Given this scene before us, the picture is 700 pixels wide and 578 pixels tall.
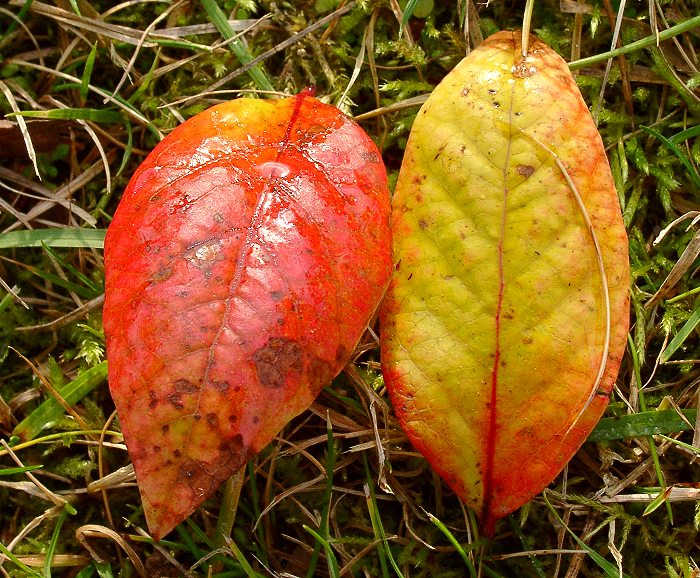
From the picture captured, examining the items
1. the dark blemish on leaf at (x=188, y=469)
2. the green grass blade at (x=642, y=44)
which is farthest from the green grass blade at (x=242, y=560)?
the green grass blade at (x=642, y=44)

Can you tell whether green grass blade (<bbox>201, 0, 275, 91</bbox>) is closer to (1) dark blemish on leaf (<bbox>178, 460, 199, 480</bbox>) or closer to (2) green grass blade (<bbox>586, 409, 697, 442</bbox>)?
(1) dark blemish on leaf (<bbox>178, 460, 199, 480</bbox>)

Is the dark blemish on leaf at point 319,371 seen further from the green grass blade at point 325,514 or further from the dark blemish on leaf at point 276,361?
the green grass blade at point 325,514

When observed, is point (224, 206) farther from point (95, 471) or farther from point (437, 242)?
point (95, 471)

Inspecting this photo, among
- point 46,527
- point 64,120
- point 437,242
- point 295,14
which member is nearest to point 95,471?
point 46,527

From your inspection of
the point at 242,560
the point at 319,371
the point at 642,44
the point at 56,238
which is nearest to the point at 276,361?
the point at 319,371

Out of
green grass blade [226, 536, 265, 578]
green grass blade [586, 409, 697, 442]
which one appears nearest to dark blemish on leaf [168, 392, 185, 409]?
green grass blade [226, 536, 265, 578]
